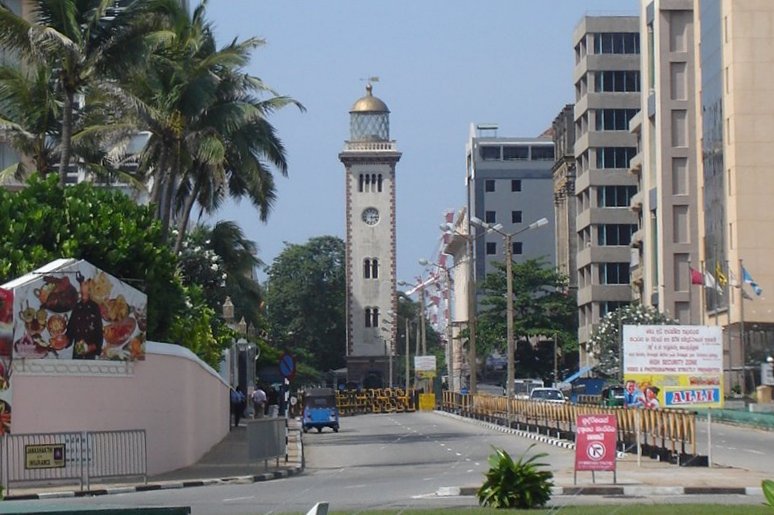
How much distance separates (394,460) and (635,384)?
326 inches

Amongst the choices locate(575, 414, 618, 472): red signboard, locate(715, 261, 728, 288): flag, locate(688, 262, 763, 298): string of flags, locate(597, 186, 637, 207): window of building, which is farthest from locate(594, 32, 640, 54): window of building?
locate(575, 414, 618, 472): red signboard

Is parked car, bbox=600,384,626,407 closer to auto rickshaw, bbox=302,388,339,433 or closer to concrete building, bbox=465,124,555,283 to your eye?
auto rickshaw, bbox=302,388,339,433

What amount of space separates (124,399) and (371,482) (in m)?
6.38

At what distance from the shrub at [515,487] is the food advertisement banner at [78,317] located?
12.1 meters

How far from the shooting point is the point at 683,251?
85.3 m

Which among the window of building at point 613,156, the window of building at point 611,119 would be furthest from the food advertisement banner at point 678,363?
the window of building at point 611,119

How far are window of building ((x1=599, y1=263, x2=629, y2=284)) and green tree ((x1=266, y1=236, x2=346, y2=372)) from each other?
47.8 metres

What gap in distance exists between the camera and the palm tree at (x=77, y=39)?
113ft

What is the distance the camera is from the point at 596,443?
2520 cm

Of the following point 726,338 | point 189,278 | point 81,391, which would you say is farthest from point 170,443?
point 726,338

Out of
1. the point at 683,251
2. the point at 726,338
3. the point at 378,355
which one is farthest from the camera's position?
the point at 378,355

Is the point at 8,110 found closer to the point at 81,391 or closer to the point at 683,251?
the point at 81,391

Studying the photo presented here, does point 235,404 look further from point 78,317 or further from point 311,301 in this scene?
point 311,301

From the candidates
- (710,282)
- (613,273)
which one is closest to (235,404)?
(710,282)
